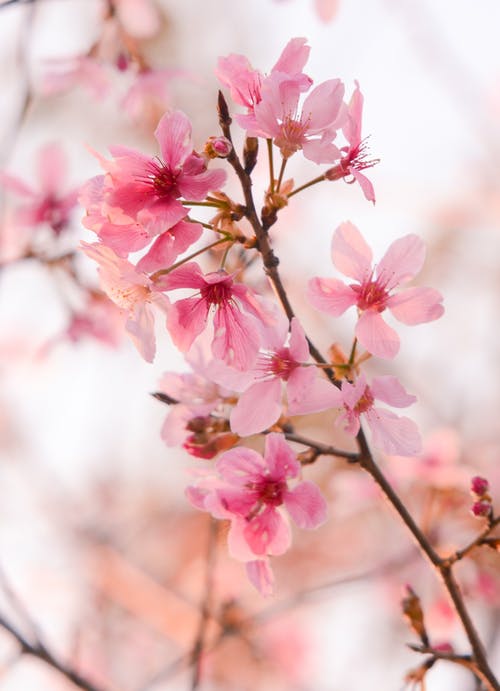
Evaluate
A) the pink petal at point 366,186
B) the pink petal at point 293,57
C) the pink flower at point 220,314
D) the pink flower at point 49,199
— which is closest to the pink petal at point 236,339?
the pink flower at point 220,314

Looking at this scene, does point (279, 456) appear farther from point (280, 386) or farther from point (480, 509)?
point (480, 509)

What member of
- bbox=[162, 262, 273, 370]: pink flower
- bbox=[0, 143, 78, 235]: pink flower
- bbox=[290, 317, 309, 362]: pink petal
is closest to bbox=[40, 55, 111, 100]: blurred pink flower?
bbox=[0, 143, 78, 235]: pink flower

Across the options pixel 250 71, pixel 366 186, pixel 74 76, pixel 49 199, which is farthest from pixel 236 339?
pixel 74 76

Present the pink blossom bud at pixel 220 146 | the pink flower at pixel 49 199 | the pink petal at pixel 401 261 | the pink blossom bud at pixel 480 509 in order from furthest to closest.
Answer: the pink flower at pixel 49 199 → the pink blossom bud at pixel 480 509 → the pink petal at pixel 401 261 → the pink blossom bud at pixel 220 146

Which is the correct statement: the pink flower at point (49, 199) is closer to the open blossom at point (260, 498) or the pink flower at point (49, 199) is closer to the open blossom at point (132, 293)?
the open blossom at point (132, 293)

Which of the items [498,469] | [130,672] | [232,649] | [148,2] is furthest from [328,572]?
[148,2]

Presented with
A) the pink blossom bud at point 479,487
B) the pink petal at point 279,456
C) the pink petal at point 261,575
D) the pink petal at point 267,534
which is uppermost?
the pink petal at point 279,456

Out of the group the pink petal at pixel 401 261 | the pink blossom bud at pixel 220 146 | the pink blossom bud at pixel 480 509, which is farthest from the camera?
the pink blossom bud at pixel 480 509
